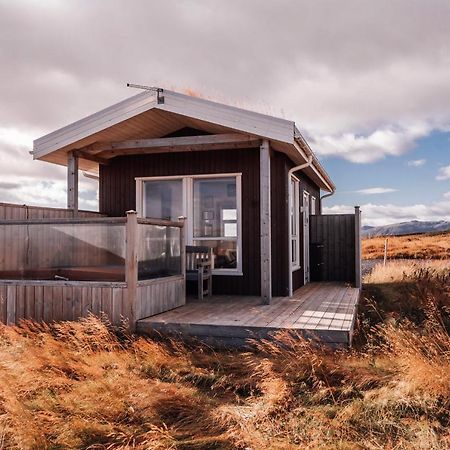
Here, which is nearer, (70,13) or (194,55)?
(70,13)

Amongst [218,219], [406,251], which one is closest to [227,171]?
[218,219]

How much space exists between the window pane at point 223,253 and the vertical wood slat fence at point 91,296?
6.13 feet

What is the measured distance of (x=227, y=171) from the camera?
8.30m

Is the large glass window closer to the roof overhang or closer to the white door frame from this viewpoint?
the roof overhang

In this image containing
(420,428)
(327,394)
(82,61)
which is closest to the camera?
(420,428)

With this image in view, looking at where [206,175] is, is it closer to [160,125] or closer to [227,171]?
[227,171]

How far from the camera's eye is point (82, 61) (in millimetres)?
9008

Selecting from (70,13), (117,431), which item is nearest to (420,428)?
(117,431)

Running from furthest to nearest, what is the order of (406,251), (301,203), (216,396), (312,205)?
(406,251) → (312,205) → (301,203) → (216,396)

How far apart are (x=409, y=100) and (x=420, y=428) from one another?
8.28 m

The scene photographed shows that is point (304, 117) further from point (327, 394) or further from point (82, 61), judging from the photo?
point (327, 394)

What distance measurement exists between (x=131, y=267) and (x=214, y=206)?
3.03 metres

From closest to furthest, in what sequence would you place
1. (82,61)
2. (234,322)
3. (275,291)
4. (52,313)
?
(234,322) → (52,313) → (275,291) → (82,61)

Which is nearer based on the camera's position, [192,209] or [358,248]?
[192,209]
